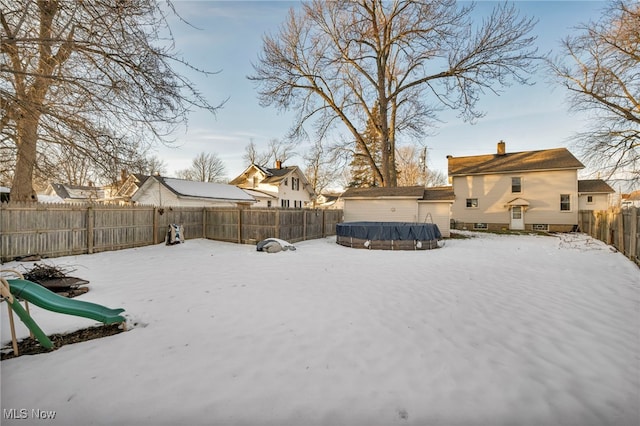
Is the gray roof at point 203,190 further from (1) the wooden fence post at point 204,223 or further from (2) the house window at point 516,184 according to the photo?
(2) the house window at point 516,184

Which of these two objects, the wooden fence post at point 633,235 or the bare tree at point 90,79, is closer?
the bare tree at point 90,79

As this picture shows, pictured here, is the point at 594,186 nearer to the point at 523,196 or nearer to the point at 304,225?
the point at 523,196

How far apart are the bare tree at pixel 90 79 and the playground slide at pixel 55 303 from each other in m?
1.90

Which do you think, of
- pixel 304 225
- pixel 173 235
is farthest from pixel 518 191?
pixel 173 235

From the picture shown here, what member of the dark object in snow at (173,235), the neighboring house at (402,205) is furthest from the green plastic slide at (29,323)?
the neighboring house at (402,205)

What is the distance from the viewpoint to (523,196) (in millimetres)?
21844

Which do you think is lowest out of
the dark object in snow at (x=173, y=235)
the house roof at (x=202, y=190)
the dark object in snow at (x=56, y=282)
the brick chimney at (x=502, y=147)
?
the dark object in snow at (x=56, y=282)

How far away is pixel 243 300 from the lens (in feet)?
16.0

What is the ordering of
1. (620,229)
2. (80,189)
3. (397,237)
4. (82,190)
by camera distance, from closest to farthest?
(80,189), (82,190), (620,229), (397,237)

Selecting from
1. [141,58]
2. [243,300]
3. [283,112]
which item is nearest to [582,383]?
[243,300]

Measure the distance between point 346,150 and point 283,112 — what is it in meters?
5.88

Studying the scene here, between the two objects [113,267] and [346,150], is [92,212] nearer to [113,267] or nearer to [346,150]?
[113,267]

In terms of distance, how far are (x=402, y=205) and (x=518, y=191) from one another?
456 inches

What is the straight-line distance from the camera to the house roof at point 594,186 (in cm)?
2111
